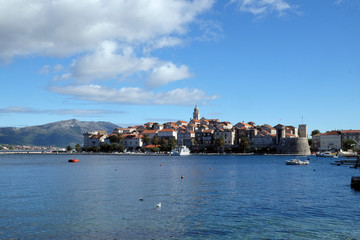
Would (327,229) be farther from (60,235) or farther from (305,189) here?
(305,189)

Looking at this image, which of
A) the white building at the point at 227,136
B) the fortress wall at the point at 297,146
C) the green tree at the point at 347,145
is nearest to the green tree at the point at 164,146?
the white building at the point at 227,136

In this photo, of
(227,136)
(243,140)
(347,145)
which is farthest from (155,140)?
(347,145)

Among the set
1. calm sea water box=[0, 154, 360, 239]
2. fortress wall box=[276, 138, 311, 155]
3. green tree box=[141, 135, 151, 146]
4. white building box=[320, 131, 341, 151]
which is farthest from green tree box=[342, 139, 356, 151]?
calm sea water box=[0, 154, 360, 239]

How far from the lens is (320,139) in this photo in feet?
570

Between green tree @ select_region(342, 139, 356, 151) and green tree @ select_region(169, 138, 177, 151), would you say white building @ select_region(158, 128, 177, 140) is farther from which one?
green tree @ select_region(342, 139, 356, 151)

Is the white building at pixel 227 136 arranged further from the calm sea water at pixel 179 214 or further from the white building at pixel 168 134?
the calm sea water at pixel 179 214

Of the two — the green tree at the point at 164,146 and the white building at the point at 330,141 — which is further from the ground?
the white building at the point at 330,141

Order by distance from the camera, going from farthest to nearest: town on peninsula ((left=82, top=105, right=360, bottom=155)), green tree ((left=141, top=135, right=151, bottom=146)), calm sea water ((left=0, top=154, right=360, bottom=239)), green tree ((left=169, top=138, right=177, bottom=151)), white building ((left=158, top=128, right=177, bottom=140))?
white building ((left=158, top=128, right=177, bottom=140)) < green tree ((left=141, top=135, right=151, bottom=146)) < green tree ((left=169, top=138, right=177, bottom=151)) < town on peninsula ((left=82, top=105, right=360, bottom=155)) < calm sea water ((left=0, top=154, right=360, bottom=239))

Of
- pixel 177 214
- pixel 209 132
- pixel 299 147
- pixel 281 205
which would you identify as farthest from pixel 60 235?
pixel 209 132

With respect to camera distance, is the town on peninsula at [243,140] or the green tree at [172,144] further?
the green tree at [172,144]

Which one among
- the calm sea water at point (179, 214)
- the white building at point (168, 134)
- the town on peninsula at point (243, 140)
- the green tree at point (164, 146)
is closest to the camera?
the calm sea water at point (179, 214)

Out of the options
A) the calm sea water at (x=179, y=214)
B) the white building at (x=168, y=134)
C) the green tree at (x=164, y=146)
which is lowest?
the calm sea water at (x=179, y=214)

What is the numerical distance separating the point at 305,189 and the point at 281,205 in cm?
1214

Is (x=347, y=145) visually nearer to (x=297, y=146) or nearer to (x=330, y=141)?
(x=330, y=141)
